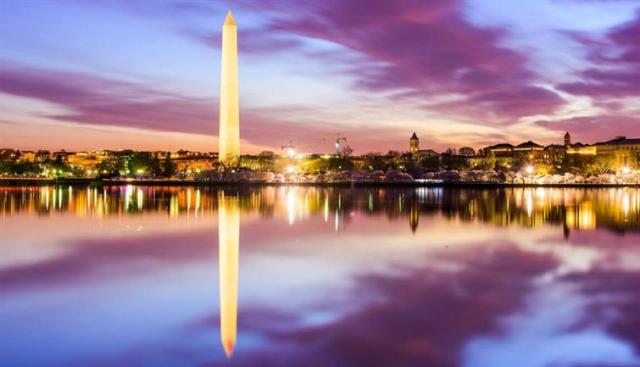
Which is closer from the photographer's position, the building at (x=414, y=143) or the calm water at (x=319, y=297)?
the calm water at (x=319, y=297)


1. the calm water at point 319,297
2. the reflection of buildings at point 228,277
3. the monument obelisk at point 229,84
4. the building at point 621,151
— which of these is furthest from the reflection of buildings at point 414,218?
the building at point 621,151

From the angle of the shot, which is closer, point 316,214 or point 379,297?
point 379,297

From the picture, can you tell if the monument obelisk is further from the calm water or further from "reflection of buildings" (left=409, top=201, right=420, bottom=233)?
the calm water

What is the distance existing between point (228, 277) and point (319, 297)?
2.26 metres

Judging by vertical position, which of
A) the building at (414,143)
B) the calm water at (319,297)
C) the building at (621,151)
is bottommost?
the calm water at (319,297)

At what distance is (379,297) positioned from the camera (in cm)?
978

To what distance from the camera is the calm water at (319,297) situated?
7.18m

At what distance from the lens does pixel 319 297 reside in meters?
9.86

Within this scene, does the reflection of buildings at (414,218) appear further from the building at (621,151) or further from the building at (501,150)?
the building at (501,150)

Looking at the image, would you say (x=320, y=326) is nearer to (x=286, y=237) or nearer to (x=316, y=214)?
(x=286, y=237)

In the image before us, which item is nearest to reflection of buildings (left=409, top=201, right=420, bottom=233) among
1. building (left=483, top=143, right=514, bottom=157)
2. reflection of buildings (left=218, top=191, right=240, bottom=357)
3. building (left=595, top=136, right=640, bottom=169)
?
reflection of buildings (left=218, top=191, right=240, bottom=357)

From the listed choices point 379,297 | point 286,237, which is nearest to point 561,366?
point 379,297

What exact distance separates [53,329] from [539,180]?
2798 inches

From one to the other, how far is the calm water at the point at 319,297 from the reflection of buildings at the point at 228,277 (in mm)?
31
